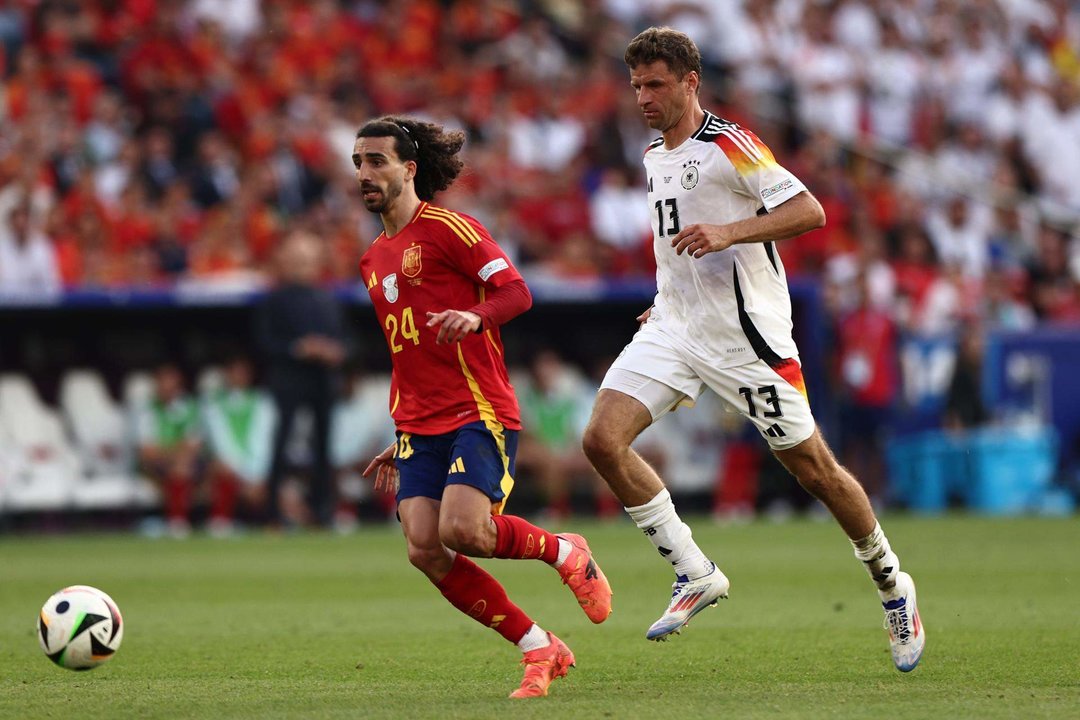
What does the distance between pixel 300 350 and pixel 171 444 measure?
2.01m

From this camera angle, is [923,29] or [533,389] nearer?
[533,389]

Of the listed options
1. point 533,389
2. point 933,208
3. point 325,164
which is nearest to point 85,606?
point 533,389

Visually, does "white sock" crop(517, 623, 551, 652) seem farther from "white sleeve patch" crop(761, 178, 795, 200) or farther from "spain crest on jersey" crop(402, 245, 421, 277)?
"white sleeve patch" crop(761, 178, 795, 200)

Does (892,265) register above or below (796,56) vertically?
below

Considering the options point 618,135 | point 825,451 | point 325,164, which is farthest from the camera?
point 618,135

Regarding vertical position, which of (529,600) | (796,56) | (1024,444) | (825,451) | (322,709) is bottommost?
(1024,444)

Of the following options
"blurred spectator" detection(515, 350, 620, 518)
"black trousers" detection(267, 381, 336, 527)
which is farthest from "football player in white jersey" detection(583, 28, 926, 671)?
"blurred spectator" detection(515, 350, 620, 518)

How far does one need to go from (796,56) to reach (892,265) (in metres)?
4.84

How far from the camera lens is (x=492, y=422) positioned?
689 cm

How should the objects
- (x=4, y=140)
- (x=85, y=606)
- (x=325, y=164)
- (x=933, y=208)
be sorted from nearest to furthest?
(x=85, y=606)
(x=4, y=140)
(x=325, y=164)
(x=933, y=208)

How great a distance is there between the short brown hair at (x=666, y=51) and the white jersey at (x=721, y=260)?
0.88 feet

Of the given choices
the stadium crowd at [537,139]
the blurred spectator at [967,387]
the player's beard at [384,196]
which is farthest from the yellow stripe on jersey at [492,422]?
the blurred spectator at [967,387]

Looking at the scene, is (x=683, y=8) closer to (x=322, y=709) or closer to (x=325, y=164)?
(x=325, y=164)

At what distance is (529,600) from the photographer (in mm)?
10617
